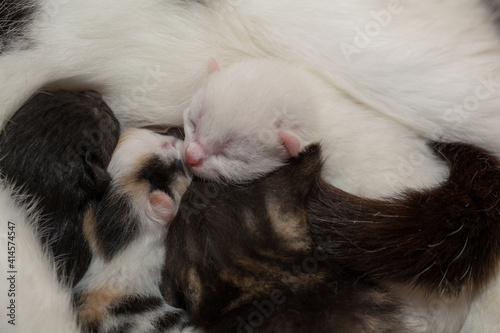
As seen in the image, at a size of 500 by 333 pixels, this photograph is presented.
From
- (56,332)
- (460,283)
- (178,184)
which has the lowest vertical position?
(56,332)

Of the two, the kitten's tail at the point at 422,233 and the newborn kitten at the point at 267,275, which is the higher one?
the kitten's tail at the point at 422,233

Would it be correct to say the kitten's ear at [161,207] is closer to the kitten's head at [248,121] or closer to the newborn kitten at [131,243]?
the newborn kitten at [131,243]

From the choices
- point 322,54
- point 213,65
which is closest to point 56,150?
point 213,65

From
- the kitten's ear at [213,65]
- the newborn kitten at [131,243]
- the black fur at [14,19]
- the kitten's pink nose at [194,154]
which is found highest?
the kitten's ear at [213,65]

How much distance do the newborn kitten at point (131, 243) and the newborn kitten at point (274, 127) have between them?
0.10 m

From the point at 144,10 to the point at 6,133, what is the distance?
0.41 meters

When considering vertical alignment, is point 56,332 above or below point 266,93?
below

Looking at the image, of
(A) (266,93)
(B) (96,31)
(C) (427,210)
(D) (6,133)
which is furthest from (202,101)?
(C) (427,210)

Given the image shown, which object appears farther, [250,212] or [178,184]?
[178,184]

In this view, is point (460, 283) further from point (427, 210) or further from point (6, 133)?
point (6, 133)

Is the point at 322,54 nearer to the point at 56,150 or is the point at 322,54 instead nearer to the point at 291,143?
the point at 291,143

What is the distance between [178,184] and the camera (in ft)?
4.08

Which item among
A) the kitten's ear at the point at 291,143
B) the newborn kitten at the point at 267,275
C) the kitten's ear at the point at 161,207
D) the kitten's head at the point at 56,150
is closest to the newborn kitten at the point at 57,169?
the kitten's head at the point at 56,150

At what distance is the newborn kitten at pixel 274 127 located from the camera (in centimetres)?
120
